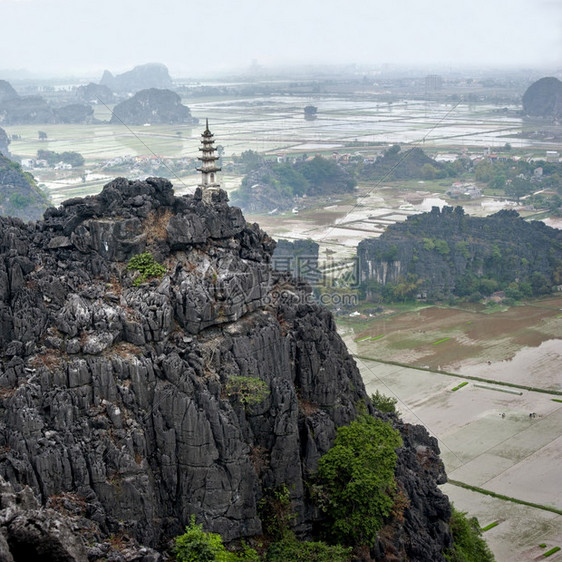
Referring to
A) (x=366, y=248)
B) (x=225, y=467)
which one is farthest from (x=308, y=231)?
(x=225, y=467)

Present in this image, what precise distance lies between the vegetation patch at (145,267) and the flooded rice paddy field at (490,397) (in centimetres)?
1757

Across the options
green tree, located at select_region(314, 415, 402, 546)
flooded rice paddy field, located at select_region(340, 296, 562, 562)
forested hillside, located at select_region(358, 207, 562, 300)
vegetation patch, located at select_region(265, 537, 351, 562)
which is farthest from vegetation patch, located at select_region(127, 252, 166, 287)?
forested hillside, located at select_region(358, 207, 562, 300)

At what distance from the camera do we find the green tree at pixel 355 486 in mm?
26844

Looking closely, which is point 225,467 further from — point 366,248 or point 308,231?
point 308,231

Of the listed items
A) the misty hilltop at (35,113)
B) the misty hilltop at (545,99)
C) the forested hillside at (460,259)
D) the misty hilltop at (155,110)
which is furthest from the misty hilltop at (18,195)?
the misty hilltop at (545,99)

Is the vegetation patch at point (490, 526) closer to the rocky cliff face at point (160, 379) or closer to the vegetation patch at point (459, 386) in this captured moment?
the rocky cliff face at point (160, 379)

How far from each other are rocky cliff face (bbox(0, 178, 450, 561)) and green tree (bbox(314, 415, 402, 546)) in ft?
1.93

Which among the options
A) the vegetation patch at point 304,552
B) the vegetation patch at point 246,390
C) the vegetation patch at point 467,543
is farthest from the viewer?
the vegetation patch at point 467,543

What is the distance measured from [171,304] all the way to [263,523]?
7.49 metres

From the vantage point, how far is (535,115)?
573 ft

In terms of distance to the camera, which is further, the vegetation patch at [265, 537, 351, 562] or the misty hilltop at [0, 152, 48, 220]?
the misty hilltop at [0, 152, 48, 220]

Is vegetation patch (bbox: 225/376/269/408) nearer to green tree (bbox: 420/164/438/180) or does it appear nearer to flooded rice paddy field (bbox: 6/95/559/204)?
flooded rice paddy field (bbox: 6/95/559/204)

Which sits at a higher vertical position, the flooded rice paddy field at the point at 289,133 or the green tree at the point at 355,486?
the flooded rice paddy field at the point at 289,133

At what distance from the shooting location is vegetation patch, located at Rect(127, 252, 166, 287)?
2753cm
